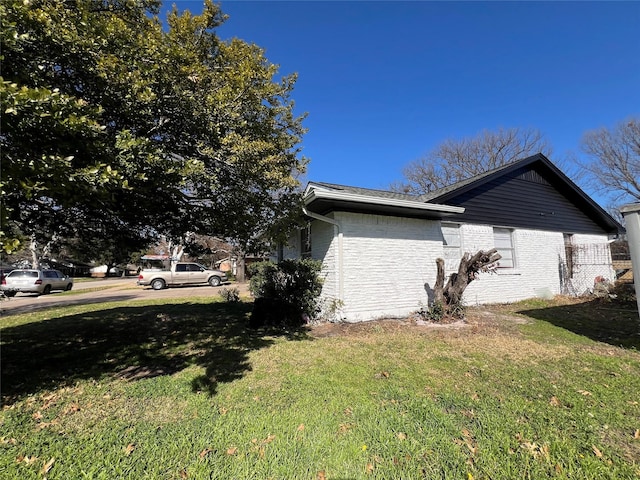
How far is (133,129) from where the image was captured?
→ 154 inches

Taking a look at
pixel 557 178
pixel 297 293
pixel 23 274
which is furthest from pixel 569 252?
pixel 23 274

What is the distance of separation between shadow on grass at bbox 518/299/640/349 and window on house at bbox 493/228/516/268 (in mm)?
1844

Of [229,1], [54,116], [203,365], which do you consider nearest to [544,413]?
[203,365]

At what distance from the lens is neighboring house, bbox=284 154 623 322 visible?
7.55 meters

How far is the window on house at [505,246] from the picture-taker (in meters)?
10.4

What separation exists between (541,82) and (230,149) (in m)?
13.9

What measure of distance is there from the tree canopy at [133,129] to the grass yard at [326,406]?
1970mm

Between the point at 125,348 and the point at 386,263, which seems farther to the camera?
the point at 386,263

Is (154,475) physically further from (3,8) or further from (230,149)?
(3,8)

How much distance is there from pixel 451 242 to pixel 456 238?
255 mm

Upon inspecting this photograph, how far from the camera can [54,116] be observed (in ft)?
8.51

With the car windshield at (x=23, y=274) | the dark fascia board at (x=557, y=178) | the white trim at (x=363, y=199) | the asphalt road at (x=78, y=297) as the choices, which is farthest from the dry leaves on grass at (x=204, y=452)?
the car windshield at (x=23, y=274)

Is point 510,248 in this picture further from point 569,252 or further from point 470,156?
point 470,156

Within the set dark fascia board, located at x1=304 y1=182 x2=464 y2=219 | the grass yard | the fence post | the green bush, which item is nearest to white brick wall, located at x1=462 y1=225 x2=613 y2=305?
dark fascia board, located at x1=304 y1=182 x2=464 y2=219
